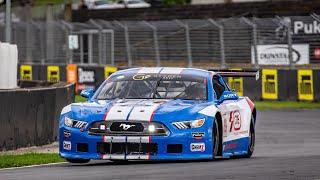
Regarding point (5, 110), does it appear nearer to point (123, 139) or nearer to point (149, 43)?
point (123, 139)

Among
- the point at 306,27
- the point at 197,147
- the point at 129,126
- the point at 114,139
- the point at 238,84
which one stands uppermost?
the point at 306,27

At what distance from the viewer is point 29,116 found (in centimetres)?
1866

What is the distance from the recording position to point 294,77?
3331 cm

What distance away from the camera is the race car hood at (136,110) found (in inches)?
557

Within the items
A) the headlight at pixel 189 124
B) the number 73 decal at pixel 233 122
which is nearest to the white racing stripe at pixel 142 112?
the headlight at pixel 189 124

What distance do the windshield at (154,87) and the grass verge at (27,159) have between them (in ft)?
4.13

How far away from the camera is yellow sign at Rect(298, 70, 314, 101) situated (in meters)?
33.0

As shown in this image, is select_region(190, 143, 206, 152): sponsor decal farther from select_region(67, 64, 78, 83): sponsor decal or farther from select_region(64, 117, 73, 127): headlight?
select_region(67, 64, 78, 83): sponsor decal

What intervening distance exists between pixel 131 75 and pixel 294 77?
17959mm

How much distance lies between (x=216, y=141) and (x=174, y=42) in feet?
83.9

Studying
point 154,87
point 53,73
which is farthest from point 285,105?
point 154,87

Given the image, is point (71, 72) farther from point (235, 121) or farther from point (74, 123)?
point (74, 123)

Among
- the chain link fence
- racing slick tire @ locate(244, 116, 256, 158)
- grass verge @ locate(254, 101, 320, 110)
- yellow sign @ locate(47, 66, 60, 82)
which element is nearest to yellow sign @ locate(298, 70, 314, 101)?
grass verge @ locate(254, 101, 320, 110)

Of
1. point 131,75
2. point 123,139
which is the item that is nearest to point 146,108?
point 123,139
